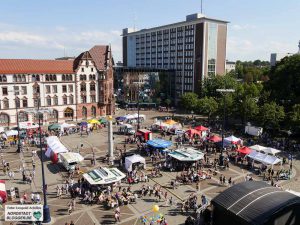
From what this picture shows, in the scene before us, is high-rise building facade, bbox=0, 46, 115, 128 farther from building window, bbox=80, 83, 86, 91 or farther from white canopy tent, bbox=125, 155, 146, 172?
white canopy tent, bbox=125, 155, 146, 172

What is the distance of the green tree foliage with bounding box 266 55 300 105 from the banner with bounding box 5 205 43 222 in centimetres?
4858

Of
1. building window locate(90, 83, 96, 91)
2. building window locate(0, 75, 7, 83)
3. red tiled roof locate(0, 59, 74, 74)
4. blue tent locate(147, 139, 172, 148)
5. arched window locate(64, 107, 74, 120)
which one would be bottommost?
blue tent locate(147, 139, 172, 148)

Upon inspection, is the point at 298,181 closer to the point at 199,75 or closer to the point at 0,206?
the point at 0,206

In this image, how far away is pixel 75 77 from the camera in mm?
68812

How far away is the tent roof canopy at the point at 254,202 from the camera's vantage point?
18031 millimetres

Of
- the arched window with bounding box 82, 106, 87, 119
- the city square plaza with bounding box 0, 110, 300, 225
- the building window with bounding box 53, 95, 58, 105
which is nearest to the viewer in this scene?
the city square plaza with bounding box 0, 110, 300, 225

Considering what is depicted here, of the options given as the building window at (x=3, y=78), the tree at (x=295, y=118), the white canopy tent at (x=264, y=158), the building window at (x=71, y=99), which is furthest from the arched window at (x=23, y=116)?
the tree at (x=295, y=118)

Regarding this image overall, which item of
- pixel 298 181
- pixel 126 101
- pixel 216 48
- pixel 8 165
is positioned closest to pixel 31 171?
pixel 8 165

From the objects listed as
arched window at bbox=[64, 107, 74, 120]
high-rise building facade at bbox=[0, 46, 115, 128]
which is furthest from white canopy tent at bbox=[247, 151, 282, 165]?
arched window at bbox=[64, 107, 74, 120]

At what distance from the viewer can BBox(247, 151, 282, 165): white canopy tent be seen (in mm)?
34438

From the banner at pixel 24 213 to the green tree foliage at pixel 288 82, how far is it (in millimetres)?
48583

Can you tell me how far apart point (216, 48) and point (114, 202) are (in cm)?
7428

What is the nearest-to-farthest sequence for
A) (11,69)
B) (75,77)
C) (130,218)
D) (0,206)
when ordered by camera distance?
(130,218), (0,206), (11,69), (75,77)

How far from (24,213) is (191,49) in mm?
79511
